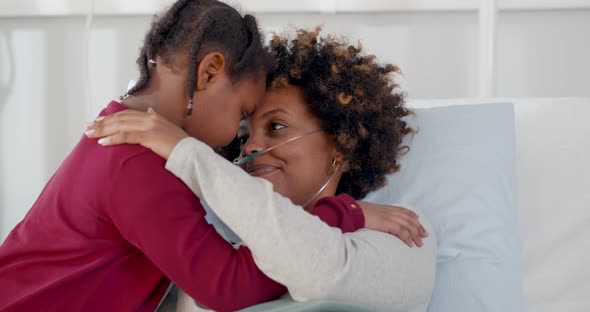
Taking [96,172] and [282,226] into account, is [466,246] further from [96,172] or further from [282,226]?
[96,172]

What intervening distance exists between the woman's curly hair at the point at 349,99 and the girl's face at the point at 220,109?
0.88 ft

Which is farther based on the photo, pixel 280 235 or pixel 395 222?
pixel 395 222

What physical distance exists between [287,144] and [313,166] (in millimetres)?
92

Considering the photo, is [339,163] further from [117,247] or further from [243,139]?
[117,247]

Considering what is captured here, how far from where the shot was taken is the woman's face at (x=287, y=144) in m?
1.70

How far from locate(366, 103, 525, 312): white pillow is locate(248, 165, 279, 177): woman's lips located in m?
0.30

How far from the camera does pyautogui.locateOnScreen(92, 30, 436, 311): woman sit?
121 cm

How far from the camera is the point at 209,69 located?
139 cm

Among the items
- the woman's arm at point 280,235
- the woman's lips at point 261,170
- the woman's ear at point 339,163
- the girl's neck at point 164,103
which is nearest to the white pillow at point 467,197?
the woman's ear at point 339,163

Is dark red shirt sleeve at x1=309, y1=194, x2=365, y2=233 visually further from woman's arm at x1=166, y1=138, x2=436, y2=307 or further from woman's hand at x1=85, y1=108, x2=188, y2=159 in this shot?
woman's hand at x1=85, y1=108, x2=188, y2=159

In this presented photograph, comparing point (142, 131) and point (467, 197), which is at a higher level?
point (142, 131)

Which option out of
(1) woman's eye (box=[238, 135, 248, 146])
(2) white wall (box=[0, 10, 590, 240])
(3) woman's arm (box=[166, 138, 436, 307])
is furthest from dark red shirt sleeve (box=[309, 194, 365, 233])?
(2) white wall (box=[0, 10, 590, 240])

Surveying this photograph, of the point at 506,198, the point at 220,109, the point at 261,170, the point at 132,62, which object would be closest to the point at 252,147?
the point at 261,170

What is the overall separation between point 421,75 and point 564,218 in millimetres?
828
